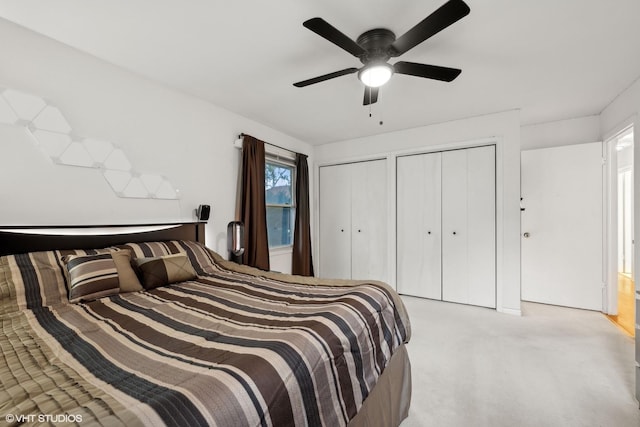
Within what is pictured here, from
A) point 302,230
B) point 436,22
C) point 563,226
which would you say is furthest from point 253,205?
point 563,226

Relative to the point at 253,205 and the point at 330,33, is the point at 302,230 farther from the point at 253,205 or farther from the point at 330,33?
the point at 330,33

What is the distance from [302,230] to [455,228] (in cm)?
220

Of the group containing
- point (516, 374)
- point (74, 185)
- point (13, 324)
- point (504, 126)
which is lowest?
point (516, 374)

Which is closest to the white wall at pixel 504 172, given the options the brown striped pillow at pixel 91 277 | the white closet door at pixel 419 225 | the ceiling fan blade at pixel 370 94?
the white closet door at pixel 419 225

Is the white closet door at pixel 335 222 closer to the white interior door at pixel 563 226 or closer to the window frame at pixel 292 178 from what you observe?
the window frame at pixel 292 178

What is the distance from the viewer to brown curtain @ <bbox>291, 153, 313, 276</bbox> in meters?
4.30

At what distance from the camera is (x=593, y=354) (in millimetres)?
2287

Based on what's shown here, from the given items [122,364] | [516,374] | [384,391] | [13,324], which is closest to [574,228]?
[516,374]

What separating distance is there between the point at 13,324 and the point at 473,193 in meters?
4.14

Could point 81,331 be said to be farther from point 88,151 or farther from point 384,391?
point 88,151

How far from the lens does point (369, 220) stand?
14.3 ft

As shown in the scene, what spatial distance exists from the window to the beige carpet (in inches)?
87.2

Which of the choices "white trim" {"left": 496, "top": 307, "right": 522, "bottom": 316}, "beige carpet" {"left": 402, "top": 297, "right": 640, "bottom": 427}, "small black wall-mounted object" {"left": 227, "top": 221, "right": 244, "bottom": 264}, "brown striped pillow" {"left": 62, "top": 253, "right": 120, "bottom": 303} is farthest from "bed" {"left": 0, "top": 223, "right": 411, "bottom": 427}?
"white trim" {"left": 496, "top": 307, "right": 522, "bottom": 316}

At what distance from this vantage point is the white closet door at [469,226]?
343 cm
